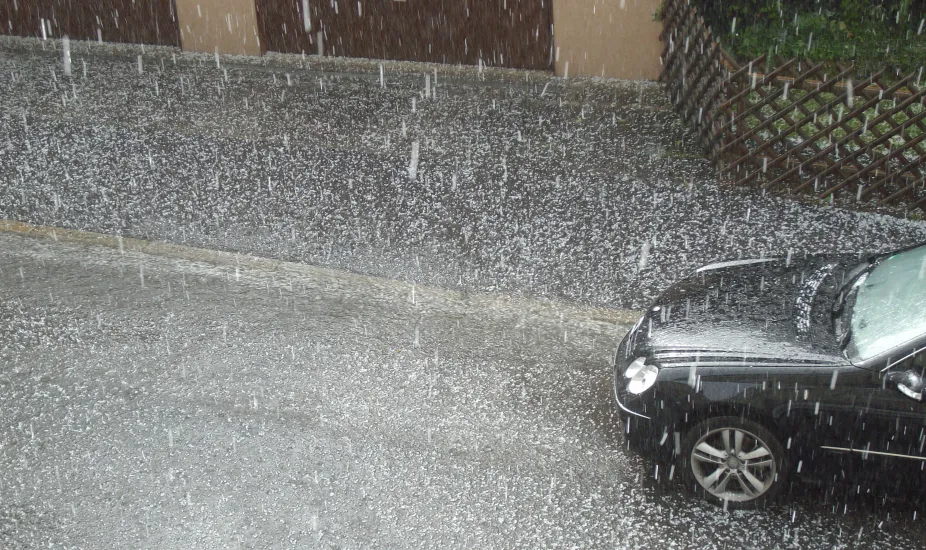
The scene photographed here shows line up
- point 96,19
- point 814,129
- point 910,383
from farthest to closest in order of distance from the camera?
point 96,19 < point 814,129 < point 910,383

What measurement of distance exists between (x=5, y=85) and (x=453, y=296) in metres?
7.15

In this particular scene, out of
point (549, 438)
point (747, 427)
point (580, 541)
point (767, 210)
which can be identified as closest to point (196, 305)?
point (549, 438)

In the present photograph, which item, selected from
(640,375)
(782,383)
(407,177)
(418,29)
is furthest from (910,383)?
(418,29)

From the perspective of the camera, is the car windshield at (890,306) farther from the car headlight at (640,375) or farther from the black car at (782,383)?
the car headlight at (640,375)

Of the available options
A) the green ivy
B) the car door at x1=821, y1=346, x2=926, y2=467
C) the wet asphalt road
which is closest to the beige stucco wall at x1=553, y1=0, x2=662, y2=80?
the green ivy

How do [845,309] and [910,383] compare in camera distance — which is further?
[845,309]

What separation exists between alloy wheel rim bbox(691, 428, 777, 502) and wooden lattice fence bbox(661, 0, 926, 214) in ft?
13.1

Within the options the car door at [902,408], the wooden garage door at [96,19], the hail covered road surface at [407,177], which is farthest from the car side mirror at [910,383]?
the wooden garage door at [96,19]

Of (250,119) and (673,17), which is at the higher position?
(673,17)

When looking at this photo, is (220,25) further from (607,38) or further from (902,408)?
(902,408)

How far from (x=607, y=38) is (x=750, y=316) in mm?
6432

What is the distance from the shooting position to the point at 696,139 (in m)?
8.75

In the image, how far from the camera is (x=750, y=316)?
4633 mm

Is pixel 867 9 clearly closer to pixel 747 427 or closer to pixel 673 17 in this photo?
pixel 673 17
